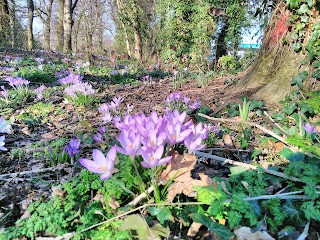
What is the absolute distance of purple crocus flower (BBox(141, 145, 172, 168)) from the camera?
3.52ft

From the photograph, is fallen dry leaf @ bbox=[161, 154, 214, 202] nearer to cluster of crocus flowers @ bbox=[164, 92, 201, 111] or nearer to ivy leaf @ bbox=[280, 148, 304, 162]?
ivy leaf @ bbox=[280, 148, 304, 162]

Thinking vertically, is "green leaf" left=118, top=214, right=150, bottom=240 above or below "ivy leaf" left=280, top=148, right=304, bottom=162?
below

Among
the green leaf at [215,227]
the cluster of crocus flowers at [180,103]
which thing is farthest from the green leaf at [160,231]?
the cluster of crocus flowers at [180,103]

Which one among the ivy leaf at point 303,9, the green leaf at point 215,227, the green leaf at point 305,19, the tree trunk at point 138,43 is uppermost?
the tree trunk at point 138,43

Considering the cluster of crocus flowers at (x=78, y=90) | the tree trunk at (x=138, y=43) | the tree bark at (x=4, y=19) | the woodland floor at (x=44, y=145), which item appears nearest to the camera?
the woodland floor at (x=44, y=145)

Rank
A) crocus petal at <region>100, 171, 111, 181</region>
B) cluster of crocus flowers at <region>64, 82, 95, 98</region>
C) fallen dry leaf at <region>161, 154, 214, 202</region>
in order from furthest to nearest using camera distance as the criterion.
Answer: cluster of crocus flowers at <region>64, 82, 95, 98</region>, fallen dry leaf at <region>161, 154, 214, 202</region>, crocus petal at <region>100, 171, 111, 181</region>

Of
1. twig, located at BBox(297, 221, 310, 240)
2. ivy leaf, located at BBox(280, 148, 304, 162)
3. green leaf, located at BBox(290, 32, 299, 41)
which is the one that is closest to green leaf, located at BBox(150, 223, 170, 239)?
twig, located at BBox(297, 221, 310, 240)

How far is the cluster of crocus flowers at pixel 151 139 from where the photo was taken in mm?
1090

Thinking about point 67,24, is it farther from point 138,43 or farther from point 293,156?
point 293,156

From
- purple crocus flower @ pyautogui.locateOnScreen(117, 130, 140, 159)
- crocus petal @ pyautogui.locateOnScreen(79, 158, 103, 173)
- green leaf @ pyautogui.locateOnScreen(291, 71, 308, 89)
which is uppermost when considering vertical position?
green leaf @ pyautogui.locateOnScreen(291, 71, 308, 89)

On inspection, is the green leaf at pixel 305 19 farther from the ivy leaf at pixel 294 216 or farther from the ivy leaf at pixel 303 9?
the ivy leaf at pixel 294 216

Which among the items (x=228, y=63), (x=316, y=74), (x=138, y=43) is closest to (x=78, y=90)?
(x=316, y=74)

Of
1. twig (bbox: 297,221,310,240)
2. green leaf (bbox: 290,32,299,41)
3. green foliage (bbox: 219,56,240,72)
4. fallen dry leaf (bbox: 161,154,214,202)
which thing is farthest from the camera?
green foliage (bbox: 219,56,240,72)

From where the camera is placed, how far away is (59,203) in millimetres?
1263
